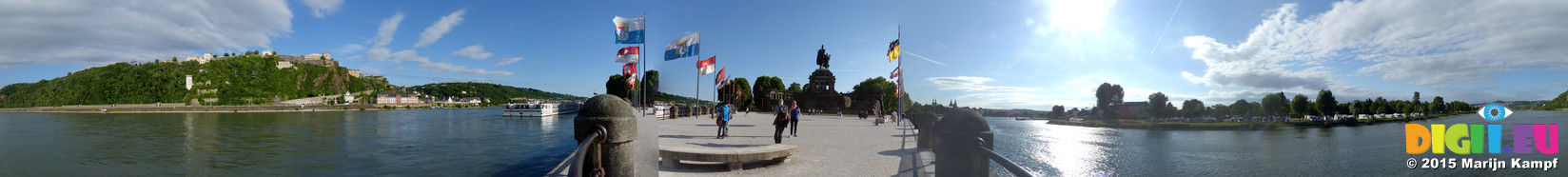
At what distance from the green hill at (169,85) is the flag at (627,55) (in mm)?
98040

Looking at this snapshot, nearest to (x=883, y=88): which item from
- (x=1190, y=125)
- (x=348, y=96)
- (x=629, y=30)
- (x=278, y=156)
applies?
(x=1190, y=125)

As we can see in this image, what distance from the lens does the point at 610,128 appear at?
9.74ft

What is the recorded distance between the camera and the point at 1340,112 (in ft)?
294

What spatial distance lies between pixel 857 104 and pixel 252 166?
42.5 metres

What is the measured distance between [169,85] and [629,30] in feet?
362

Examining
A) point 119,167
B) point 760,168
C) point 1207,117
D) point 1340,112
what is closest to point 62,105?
point 119,167

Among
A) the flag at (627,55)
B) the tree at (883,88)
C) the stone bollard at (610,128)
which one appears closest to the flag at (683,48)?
the flag at (627,55)

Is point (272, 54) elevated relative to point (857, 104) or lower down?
elevated

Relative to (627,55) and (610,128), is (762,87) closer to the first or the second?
(627,55)

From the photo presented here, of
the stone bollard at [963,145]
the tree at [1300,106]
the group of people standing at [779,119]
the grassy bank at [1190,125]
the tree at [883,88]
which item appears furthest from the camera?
the tree at [1300,106]

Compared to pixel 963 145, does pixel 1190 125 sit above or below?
below

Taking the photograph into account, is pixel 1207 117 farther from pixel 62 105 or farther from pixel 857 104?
pixel 62 105

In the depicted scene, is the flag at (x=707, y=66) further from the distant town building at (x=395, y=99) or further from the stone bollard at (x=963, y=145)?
the distant town building at (x=395, y=99)

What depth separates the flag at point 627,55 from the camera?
79.0ft
